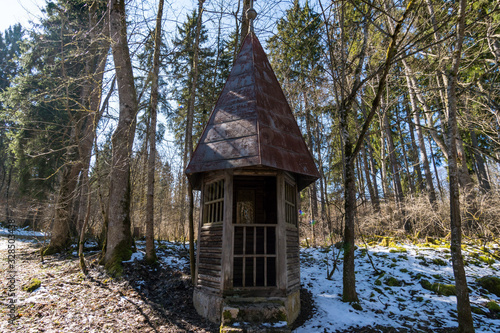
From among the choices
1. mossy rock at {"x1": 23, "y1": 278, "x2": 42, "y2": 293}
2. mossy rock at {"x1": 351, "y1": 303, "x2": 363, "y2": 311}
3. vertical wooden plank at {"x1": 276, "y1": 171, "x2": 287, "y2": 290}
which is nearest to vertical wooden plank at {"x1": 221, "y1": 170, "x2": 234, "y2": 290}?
vertical wooden plank at {"x1": 276, "y1": 171, "x2": 287, "y2": 290}

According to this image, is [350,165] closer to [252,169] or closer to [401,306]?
[252,169]

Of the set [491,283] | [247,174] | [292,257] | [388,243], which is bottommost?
[491,283]

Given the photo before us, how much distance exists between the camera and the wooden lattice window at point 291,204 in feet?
19.2

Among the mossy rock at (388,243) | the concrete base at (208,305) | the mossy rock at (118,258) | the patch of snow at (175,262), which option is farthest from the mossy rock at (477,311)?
the mossy rock at (118,258)

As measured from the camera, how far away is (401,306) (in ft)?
18.4

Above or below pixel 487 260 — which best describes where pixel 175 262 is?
below

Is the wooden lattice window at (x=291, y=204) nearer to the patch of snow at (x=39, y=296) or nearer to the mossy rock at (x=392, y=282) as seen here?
the mossy rock at (x=392, y=282)

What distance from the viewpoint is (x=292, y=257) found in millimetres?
5430

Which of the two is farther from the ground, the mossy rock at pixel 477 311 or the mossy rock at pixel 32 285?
the mossy rock at pixel 32 285

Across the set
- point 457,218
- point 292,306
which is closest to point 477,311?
point 457,218

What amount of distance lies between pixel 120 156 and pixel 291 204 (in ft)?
16.7

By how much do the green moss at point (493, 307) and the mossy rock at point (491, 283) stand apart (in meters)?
0.79

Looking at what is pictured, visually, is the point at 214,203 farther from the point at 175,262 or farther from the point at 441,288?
the point at 441,288

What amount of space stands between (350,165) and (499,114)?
7.27 meters
